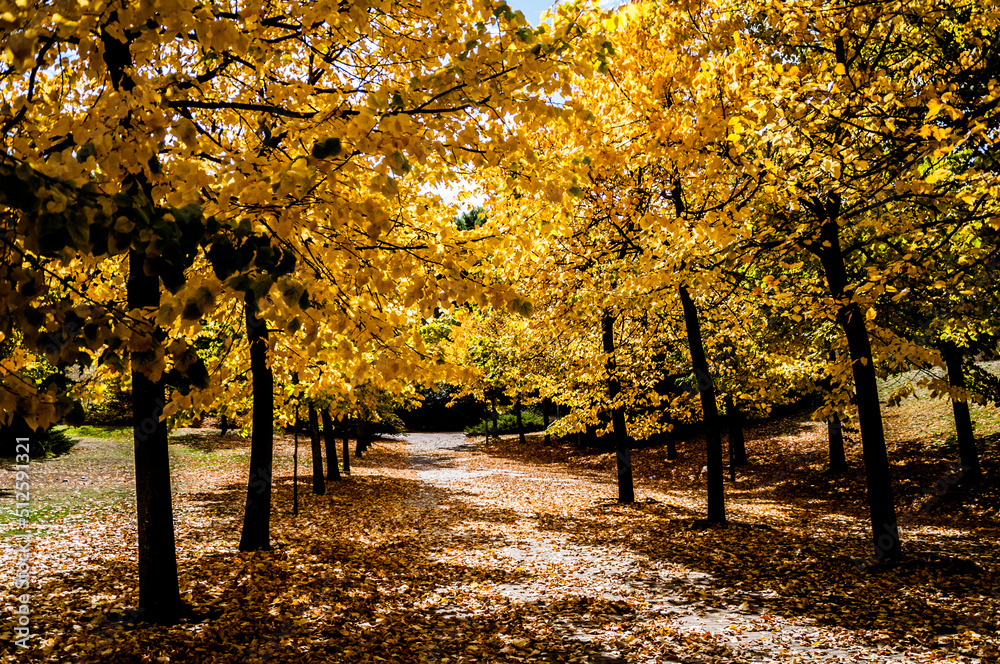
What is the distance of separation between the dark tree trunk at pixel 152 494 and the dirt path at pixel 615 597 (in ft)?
8.58

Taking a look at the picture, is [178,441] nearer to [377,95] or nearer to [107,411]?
[107,411]

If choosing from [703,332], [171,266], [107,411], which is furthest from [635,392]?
[107,411]

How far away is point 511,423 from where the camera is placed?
142ft

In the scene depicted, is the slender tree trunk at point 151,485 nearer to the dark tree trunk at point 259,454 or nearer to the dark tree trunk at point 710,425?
the dark tree trunk at point 259,454

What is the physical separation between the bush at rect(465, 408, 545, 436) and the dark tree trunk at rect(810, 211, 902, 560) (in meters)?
32.9

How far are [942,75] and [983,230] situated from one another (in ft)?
11.7

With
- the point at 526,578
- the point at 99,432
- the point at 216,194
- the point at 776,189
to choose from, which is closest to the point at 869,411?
the point at 776,189

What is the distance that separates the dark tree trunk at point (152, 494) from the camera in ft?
16.5

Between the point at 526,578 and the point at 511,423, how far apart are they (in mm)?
35943

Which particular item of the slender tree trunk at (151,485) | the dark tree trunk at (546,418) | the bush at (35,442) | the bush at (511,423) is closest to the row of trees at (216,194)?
the slender tree trunk at (151,485)

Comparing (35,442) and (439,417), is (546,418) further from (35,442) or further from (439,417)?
(35,442)

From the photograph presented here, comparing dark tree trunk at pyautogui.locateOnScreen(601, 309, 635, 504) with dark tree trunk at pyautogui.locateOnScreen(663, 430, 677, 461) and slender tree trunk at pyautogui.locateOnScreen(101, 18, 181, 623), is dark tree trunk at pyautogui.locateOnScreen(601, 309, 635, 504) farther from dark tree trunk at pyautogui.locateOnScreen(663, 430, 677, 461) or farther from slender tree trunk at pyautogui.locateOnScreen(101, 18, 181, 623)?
dark tree trunk at pyautogui.locateOnScreen(663, 430, 677, 461)

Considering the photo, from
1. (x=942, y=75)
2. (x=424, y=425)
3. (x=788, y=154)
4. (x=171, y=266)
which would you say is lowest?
(x=424, y=425)

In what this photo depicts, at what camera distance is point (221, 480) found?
17922 millimetres
